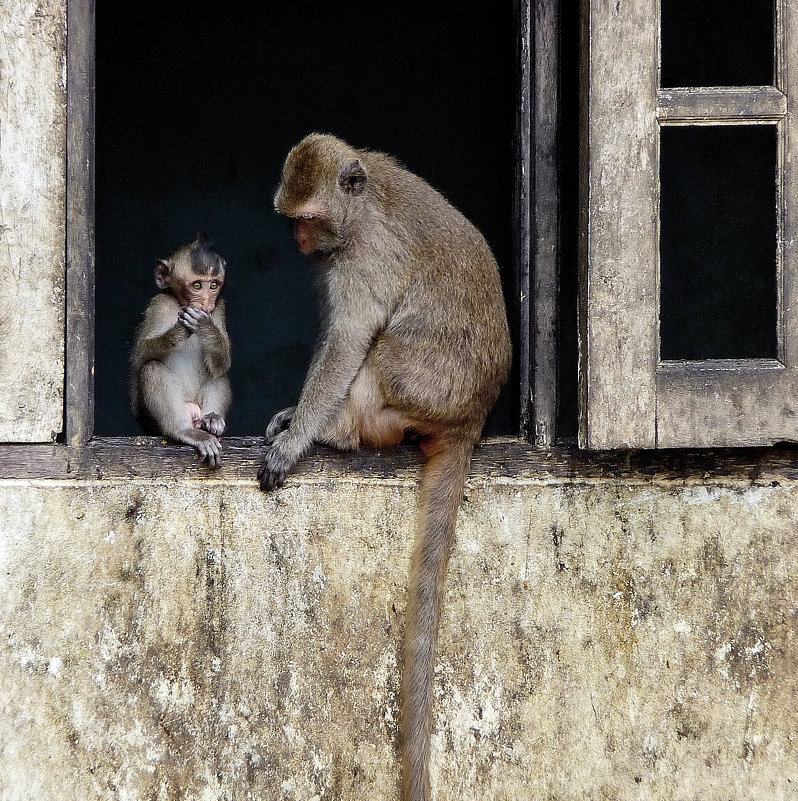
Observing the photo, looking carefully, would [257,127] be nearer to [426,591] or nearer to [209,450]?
[209,450]

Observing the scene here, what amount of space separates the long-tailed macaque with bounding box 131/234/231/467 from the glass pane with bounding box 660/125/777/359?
2.98m

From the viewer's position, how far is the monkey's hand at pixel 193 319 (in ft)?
10.1

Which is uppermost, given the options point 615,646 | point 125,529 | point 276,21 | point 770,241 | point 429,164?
point 276,21

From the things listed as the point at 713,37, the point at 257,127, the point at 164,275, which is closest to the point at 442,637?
the point at 164,275

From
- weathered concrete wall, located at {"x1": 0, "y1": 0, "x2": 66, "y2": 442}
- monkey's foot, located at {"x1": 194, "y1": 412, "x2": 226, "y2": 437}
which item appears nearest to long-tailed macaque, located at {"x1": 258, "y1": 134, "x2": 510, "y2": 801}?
monkey's foot, located at {"x1": 194, "y1": 412, "x2": 226, "y2": 437}

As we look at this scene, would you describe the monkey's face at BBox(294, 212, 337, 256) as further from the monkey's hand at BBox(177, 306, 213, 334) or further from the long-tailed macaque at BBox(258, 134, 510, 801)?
the monkey's hand at BBox(177, 306, 213, 334)

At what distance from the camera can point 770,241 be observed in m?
5.29

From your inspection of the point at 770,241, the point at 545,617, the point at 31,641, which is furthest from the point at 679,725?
the point at 770,241

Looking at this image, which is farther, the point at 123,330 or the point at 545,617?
the point at 123,330

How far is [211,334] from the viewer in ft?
10.5

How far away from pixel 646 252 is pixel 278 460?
126cm

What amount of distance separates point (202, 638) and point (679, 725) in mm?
1497

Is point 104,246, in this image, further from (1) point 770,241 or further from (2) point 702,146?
(1) point 770,241

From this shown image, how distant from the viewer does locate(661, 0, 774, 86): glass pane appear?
17.0 feet
